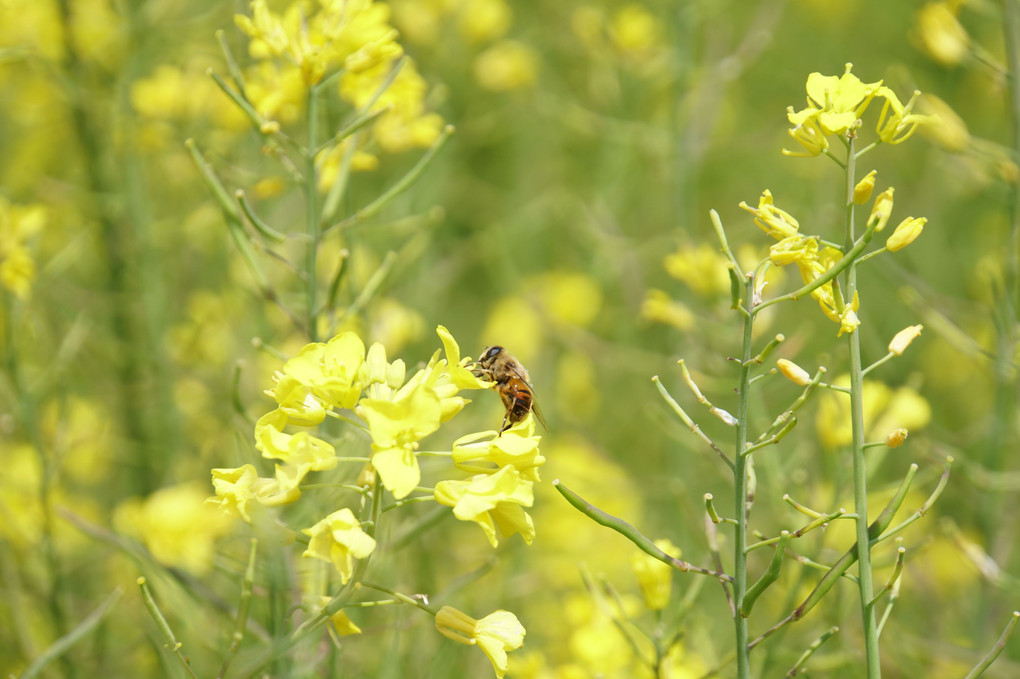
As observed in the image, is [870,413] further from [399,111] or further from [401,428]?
[401,428]

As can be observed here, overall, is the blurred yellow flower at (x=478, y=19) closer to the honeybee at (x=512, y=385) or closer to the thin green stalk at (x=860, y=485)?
the honeybee at (x=512, y=385)

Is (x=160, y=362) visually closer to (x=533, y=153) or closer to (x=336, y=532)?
(x=336, y=532)

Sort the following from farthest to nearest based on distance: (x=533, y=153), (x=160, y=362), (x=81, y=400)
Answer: (x=533, y=153) → (x=81, y=400) → (x=160, y=362)

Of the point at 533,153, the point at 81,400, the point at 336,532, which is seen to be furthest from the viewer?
the point at 533,153

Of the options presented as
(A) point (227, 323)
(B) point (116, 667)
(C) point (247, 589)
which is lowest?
(B) point (116, 667)

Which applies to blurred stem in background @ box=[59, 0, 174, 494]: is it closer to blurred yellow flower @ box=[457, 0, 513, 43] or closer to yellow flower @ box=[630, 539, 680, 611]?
blurred yellow flower @ box=[457, 0, 513, 43]

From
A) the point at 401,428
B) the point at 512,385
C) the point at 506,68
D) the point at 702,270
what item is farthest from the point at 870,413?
the point at 506,68

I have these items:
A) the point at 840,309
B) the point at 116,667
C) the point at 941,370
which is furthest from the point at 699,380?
the point at 941,370
